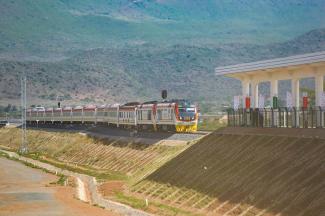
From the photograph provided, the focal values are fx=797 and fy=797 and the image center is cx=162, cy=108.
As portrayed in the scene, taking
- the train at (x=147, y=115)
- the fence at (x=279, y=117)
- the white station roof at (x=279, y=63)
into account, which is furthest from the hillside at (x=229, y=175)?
the train at (x=147, y=115)

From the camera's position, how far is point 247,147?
37.6 m

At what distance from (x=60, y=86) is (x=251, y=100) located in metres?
152

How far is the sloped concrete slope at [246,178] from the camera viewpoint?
2825cm

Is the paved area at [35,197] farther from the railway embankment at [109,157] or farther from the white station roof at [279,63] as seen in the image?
the white station roof at [279,63]

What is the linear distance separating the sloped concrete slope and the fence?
110 centimetres

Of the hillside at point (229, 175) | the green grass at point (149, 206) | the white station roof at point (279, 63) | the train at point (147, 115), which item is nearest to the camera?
the hillside at point (229, 175)

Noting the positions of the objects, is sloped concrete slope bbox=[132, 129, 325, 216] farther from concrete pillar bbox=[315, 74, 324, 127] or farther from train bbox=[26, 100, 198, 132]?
train bbox=[26, 100, 198, 132]

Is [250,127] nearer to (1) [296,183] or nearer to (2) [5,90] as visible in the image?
(1) [296,183]

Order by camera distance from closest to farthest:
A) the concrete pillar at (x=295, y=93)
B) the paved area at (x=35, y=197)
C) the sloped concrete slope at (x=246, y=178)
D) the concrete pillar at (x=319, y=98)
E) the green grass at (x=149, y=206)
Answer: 1. the sloped concrete slope at (x=246, y=178)
2. the green grass at (x=149, y=206)
3. the concrete pillar at (x=319, y=98)
4. the paved area at (x=35, y=197)
5. the concrete pillar at (x=295, y=93)

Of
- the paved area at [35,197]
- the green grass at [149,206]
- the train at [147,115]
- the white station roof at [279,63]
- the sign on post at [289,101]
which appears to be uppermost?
the white station roof at [279,63]

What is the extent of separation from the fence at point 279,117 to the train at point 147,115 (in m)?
15.0

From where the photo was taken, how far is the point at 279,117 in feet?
127

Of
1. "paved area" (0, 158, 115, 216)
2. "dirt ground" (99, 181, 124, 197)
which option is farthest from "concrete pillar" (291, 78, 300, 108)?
"dirt ground" (99, 181, 124, 197)

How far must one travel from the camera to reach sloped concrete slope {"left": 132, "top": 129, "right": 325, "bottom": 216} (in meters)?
28.2
